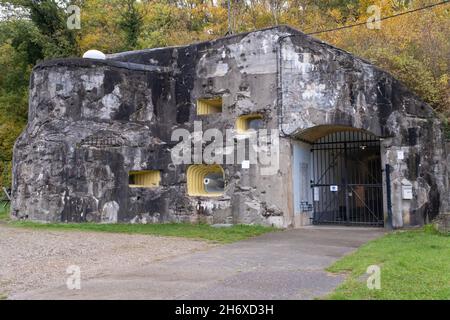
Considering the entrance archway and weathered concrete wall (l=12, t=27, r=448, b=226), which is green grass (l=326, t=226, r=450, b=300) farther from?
the entrance archway

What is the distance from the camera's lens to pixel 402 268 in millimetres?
6762

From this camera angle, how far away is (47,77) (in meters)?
15.1

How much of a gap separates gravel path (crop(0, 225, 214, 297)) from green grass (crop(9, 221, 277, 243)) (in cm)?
63

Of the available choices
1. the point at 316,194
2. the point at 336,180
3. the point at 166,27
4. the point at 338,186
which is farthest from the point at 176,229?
the point at 166,27

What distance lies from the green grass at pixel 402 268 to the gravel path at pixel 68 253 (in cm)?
340

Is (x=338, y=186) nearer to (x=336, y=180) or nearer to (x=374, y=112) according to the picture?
(x=336, y=180)

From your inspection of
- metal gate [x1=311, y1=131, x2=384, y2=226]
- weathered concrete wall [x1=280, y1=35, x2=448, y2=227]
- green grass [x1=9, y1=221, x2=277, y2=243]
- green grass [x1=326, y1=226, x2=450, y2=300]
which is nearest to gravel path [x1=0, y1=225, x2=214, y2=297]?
green grass [x1=9, y1=221, x2=277, y2=243]

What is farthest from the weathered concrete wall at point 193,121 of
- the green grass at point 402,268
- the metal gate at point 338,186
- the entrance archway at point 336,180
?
the green grass at point 402,268

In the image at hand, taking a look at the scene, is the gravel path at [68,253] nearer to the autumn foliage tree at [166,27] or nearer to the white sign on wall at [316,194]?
the white sign on wall at [316,194]

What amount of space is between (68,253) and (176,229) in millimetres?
4166

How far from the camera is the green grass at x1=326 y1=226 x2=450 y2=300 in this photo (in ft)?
17.6

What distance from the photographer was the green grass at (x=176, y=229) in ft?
38.5
